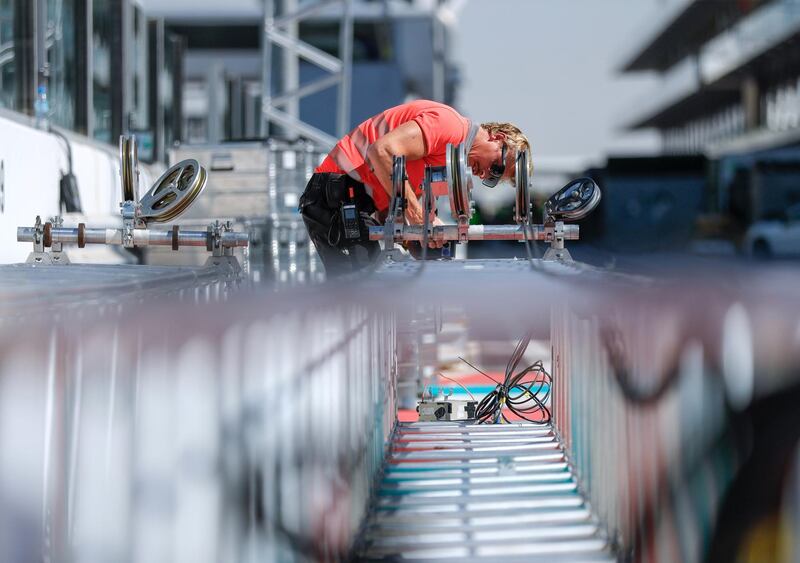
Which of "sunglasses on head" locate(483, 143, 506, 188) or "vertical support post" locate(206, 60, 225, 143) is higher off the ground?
"vertical support post" locate(206, 60, 225, 143)

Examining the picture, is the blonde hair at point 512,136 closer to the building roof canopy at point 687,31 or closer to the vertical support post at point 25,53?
the vertical support post at point 25,53

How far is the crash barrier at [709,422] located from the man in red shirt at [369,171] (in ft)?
5.81

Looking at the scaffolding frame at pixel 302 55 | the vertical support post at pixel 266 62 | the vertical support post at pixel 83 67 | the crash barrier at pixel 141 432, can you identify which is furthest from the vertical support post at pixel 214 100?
the crash barrier at pixel 141 432

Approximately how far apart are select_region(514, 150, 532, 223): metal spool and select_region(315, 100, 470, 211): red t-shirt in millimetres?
250

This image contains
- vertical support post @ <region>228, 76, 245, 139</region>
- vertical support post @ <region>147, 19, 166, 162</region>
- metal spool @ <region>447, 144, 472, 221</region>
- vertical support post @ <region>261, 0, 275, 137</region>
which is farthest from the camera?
vertical support post @ <region>228, 76, 245, 139</region>

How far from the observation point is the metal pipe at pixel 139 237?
3.63 meters

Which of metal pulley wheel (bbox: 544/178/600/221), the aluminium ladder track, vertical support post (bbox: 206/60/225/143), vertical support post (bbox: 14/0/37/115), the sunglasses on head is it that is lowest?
the aluminium ladder track

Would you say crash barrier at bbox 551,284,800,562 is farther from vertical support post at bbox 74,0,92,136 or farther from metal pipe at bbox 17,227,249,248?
vertical support post at bbox 74,0,92,136

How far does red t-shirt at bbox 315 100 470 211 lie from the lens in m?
3.54

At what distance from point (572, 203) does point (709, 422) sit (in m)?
2.25

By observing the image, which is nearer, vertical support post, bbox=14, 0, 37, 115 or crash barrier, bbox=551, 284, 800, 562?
crash barrier, bbox=551, 284, 800, 562

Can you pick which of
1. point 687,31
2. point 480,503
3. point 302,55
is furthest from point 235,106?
point 687,31

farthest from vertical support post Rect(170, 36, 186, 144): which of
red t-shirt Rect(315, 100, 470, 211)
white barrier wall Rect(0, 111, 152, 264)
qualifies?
red t-shirt Rect(315, 100, 470, 211)

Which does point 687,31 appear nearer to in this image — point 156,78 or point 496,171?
point 156,78
